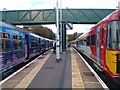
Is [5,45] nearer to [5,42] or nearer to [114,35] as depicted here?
[5,42]

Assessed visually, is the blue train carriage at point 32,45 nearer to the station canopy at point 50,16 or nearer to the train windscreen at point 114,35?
the station canopy at point 50,16

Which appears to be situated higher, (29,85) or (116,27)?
(116,27)

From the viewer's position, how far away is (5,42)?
1465cm

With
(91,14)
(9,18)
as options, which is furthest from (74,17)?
(9,18)

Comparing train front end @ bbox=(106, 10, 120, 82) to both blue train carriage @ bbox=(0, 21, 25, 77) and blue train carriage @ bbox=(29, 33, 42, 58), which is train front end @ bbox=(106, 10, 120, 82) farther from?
blue train carriage @ bbox=(29, 33, 42, 58)

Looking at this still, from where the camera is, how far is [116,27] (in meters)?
11.2

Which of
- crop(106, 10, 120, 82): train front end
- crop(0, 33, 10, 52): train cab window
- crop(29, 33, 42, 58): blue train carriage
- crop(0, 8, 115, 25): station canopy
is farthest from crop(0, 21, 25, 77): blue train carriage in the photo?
crop(0, 8, 115, 25): station canopy

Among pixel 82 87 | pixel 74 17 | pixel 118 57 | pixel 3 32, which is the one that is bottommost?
pixel 82 87

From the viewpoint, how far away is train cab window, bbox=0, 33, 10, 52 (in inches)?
554

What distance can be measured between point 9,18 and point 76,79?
36107 mm

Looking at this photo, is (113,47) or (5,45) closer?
(113,47)

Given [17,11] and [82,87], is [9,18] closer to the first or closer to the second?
[17,11]

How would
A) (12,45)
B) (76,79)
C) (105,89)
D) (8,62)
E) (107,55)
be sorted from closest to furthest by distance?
(105,89) < (107,55) < (76,79) < (8,62) < (12,45)

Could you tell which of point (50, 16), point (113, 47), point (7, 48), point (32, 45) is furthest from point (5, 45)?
point (50, 16)
